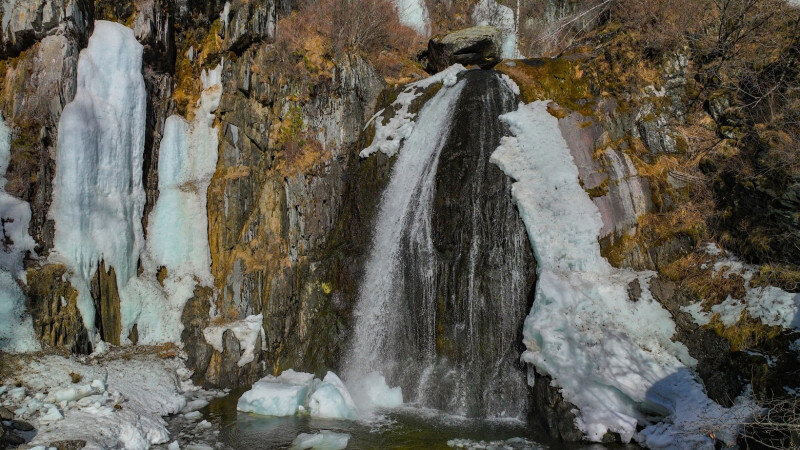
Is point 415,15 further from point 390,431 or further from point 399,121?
point 390,431

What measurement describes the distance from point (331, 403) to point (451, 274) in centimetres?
322

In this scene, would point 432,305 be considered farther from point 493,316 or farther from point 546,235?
point 546,235

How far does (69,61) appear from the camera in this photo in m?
10.7

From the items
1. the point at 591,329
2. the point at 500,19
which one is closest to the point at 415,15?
the point at 500,19

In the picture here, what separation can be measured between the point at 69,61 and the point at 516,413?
460 inches

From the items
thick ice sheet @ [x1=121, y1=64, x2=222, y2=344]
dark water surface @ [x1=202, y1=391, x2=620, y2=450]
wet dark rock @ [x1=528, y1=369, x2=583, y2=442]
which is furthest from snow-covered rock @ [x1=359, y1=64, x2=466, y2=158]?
wet dark rock @ [x1=528, y1=369, x2=583, y2=442]

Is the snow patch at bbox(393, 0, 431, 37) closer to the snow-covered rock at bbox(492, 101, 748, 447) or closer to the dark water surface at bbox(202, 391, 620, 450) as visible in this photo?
the snow-covered rock at bbox(492, 101, 748, 447)

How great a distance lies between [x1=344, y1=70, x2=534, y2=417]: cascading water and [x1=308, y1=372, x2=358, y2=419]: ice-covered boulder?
3.57 ft

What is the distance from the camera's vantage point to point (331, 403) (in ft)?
27.9

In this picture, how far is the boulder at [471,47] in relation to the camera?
1378 cm

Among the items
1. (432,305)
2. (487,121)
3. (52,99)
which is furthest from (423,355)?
(52,99)

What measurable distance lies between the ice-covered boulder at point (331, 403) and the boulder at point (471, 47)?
9461mm

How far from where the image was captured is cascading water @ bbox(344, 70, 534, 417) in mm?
8820

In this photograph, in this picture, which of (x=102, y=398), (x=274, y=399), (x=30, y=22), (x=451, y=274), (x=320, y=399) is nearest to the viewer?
(x=102, y=398)
